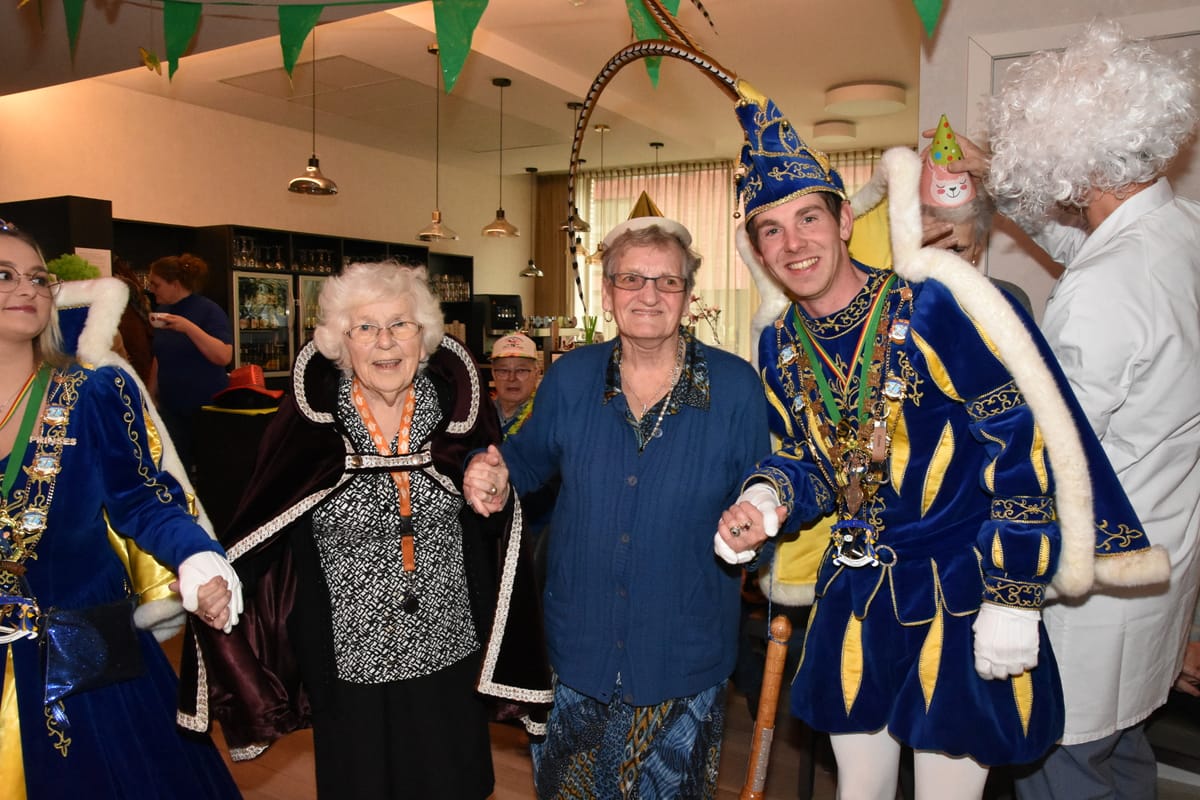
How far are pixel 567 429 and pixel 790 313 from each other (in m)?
0.58

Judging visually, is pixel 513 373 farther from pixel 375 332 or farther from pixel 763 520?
pixel 763 520

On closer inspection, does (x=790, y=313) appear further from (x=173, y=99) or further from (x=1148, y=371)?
(x=173, y=99)

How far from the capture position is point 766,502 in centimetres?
174

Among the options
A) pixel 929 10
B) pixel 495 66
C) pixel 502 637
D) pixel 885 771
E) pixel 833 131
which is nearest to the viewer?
pixel 885 771

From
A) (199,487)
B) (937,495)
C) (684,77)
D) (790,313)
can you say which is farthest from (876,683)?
(684,77)

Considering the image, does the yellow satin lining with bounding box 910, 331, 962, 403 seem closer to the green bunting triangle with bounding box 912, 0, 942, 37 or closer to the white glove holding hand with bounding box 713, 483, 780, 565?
the white glove holding hand with bounding box 713, 483, 780, 565

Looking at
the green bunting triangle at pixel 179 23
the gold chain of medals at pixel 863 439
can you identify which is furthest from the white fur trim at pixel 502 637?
the green bunting triangle at pixel 179 23

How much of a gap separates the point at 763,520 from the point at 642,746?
0.65 meters

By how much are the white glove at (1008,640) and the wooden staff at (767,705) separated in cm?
38

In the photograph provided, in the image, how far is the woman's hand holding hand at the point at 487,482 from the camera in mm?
2029

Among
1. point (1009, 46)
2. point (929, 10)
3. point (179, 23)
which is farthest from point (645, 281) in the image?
point (179, 23)

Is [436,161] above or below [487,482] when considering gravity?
above

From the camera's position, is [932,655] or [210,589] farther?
[210,589]

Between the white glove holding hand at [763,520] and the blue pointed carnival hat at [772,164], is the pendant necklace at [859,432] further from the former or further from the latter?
the blue pointed carnival hat at [772,164]
